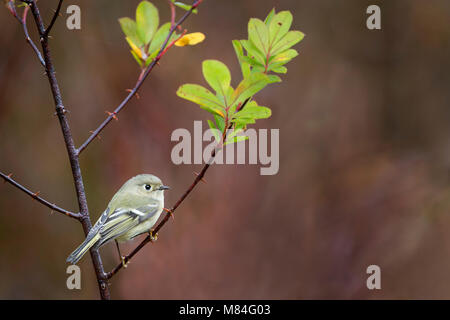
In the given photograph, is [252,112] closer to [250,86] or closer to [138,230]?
[250,86]

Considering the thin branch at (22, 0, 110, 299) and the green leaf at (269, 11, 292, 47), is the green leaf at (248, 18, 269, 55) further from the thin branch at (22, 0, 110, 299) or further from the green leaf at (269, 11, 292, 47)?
the thin branch at (22, 0, 110, 299)

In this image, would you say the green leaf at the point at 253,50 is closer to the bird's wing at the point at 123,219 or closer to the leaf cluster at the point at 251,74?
the leaf cluster at the point at 251,74

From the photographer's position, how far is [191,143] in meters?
1.67

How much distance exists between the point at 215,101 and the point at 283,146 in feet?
6.22

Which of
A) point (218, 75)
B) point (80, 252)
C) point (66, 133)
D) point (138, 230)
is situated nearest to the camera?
point (218, 75)

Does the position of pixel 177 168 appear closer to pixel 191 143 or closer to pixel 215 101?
pixel 191 143

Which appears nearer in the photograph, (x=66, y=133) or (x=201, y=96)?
(x=201, y=96)

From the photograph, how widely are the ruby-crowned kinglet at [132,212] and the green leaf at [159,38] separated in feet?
1.92

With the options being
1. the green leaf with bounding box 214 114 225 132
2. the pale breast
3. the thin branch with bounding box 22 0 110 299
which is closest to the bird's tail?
the thin branch with bounding box 22 0 110 299

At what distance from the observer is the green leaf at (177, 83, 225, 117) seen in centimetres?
85

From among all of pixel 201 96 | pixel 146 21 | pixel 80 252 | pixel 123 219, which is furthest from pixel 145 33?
pixel 123 219

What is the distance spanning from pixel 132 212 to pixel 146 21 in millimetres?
782

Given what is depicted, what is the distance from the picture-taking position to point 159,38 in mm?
982

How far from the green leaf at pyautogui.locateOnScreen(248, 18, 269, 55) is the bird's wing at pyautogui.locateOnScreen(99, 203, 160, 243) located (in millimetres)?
777
